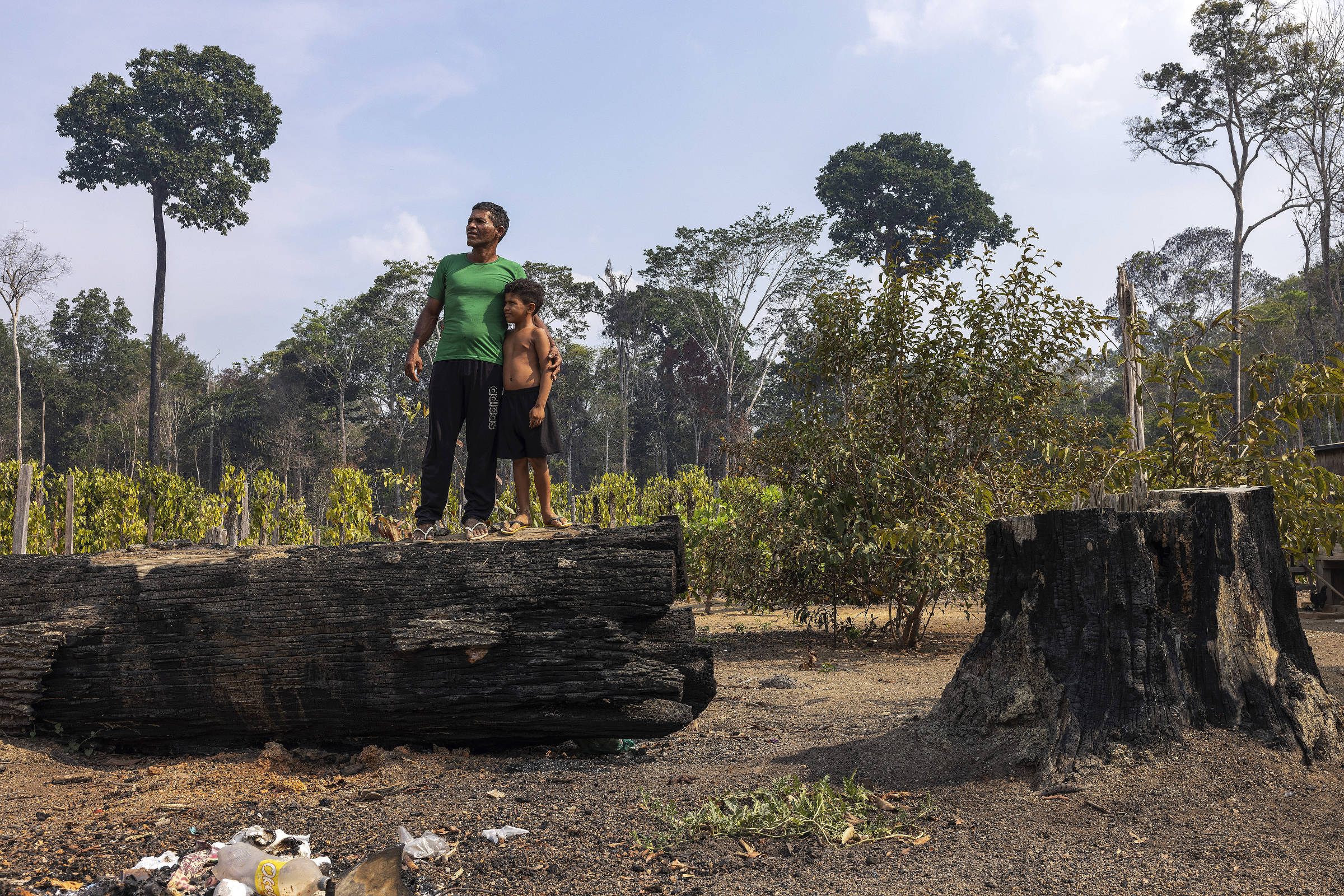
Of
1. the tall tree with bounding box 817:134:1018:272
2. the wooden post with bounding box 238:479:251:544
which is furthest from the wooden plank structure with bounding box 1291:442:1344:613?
the tall tree with bounding box 817:134:1018:272

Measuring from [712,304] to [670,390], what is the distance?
8.05 metres

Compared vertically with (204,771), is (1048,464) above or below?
above

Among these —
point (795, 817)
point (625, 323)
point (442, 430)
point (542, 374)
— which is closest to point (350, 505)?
point (442, 430)

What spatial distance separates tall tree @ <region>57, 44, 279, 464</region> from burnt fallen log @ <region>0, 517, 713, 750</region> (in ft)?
106

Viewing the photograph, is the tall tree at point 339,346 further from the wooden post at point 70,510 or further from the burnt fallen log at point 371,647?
the burnt fallen log at point 371,647

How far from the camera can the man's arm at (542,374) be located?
5035 millimetres

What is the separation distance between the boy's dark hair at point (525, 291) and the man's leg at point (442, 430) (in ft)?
1.72

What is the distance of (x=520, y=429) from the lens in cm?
511

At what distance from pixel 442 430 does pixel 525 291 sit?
3.15ft

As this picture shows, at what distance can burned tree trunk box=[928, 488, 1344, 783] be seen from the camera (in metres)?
3.04

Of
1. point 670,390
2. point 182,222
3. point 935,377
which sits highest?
point 182,222

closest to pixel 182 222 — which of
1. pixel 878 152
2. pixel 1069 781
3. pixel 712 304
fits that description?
pixel 712 304

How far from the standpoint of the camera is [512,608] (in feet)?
13.1

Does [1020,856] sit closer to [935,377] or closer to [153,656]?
[153,656]
